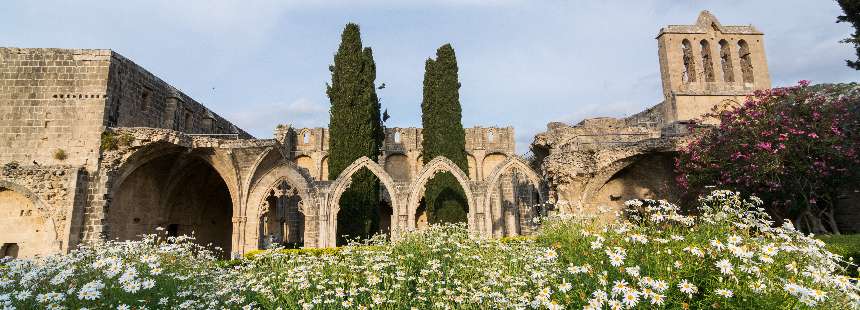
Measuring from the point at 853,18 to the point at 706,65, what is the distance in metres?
9.98

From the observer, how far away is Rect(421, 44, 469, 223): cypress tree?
2188cm

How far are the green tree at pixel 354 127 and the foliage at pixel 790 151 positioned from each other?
12.5 metres

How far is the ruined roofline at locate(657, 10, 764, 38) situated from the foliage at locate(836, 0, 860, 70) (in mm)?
9357

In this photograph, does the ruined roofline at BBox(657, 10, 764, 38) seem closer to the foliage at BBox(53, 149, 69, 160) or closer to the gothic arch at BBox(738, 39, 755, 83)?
the gothic arch at BBox(738, 39, 755, 83)

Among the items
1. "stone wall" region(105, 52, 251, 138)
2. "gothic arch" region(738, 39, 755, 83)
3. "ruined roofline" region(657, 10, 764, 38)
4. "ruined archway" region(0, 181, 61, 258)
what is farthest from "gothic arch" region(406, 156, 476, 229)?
"gothic arch" region(738, 39, 755, 83)

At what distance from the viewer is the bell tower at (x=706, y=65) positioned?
2084 cm

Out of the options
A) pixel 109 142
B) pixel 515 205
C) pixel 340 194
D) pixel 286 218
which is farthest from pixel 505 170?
pixel 109 142

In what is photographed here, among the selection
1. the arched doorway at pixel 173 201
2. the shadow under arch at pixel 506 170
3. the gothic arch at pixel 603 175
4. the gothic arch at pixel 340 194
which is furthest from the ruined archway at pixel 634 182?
the arched doorway at pixel 173 201

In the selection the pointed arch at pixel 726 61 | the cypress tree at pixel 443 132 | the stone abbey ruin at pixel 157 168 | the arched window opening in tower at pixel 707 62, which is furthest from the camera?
the cypress tree at pixel 443 132

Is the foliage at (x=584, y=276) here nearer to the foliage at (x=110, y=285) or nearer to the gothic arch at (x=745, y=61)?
the foliage at (x=110, y=285)

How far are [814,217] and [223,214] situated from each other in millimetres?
22696

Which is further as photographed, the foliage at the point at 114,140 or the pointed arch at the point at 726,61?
the pointed arch at the point at 726,61

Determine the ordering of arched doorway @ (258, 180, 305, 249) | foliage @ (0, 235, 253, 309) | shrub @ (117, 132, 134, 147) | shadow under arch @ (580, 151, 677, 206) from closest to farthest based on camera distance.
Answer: foliage @ (0, 235, 253, 309) → shrub @ (117, 132, 134, 147) → shadow under arch @ (580, 151, 677, 206) → arched doorway @ (258, 180, 305, 249)

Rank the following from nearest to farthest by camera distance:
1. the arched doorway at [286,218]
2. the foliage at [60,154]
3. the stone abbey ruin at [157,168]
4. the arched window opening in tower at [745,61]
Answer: the stone abbey ruin at [157,168], the foliage at [60,154], the arched window opening in tower at [745,61], the arched doorway at [286,218]
